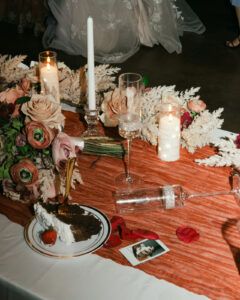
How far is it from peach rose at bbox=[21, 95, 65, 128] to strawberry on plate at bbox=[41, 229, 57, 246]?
0.37 m

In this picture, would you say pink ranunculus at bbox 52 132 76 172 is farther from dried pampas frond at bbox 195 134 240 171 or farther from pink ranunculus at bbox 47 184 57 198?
dried pampas frond at bbox 195 134 240 171

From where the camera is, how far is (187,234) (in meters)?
1.24

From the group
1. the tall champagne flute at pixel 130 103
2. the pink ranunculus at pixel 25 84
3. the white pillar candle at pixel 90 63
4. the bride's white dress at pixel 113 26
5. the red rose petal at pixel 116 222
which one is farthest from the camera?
the bride's white dress at pixel 113 26

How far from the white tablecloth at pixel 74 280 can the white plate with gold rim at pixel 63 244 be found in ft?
0.06

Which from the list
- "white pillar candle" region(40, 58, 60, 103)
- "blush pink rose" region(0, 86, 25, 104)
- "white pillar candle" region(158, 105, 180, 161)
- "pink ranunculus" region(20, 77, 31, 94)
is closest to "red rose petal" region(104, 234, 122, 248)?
"white pillar candle" region(158, 105, 180, 161)

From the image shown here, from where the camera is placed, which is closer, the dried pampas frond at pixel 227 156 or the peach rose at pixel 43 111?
the peach rose at pixel 43 111

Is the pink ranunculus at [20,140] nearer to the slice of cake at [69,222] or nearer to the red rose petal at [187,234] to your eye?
the slice of cake at [69,222]

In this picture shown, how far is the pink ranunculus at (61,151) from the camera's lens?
1.32 metres

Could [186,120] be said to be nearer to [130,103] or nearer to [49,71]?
[130,103]

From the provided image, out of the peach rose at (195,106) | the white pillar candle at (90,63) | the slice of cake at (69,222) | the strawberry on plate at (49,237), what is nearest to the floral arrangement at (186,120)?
the peach rose at (195,106)

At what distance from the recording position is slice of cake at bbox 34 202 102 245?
1195 mm

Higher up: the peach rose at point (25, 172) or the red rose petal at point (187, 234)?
the peach rose at point (25, 172)

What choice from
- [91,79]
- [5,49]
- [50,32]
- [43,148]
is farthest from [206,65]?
[43,148]

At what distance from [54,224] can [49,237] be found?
0.13 feet
